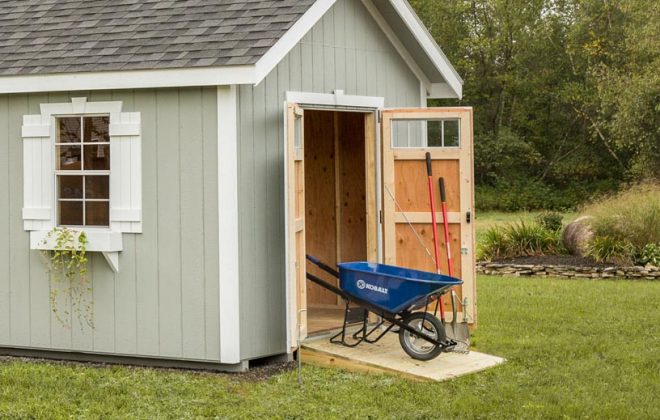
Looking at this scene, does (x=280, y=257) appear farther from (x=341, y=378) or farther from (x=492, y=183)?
(x=492, y=183)

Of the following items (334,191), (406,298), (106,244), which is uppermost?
(334,191)

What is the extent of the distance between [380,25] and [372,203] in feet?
5.91

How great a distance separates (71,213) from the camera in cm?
920

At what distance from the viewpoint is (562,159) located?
36.0 metres

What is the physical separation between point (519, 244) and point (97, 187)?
9.62 m

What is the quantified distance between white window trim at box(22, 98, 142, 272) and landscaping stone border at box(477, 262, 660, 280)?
8.48 m

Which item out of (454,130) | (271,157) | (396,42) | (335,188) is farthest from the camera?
(454,130)

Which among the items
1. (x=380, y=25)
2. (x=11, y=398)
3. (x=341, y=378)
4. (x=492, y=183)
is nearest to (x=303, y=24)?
(x=380, y=25)

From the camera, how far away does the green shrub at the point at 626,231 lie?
622 inches

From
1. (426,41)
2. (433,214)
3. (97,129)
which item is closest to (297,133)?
(433,214)

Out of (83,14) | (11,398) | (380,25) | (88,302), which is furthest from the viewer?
(380,25)

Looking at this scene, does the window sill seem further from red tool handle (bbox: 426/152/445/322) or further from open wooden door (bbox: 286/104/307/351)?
red tool handle (bbox: 426/152/445/322)

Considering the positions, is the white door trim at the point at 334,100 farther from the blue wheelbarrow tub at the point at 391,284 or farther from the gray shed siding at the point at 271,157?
the blue wheelbarrow tub at the point at 391,284

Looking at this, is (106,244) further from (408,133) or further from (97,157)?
(408,133)
